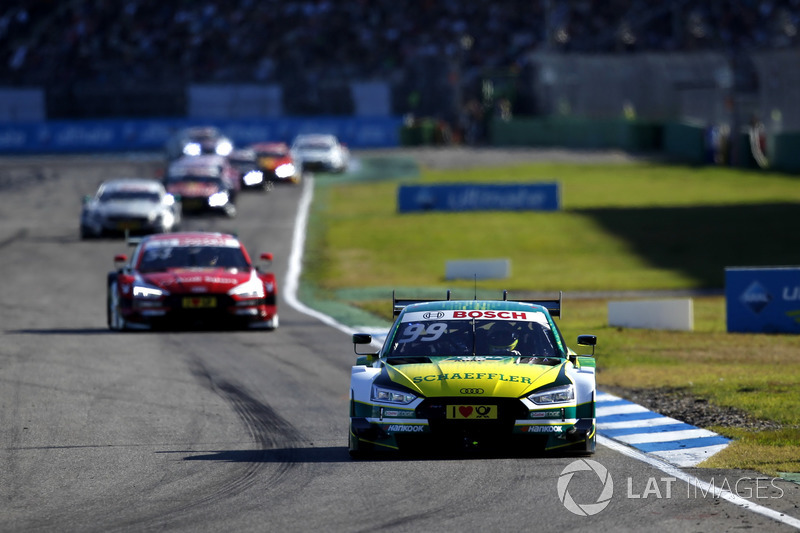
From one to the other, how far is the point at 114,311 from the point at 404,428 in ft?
34.6

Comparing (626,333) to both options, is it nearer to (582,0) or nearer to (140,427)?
(140,427)

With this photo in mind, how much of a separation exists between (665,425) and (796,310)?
829cm

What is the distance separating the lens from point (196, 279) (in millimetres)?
19047

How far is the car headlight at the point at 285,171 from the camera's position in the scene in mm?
50594

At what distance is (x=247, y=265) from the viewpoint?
20172 millimetres

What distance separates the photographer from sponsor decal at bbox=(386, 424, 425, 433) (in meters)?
9.69

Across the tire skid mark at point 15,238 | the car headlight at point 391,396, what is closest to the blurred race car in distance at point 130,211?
the tire skid mark at point 15,238

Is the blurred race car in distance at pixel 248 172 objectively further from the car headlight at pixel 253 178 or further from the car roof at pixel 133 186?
the car roof at pixel 133 186

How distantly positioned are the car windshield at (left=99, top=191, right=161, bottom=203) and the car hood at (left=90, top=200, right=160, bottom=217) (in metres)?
0.21

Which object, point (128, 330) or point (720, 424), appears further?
point (128, 330)

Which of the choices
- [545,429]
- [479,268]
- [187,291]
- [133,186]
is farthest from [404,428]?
[133,186]

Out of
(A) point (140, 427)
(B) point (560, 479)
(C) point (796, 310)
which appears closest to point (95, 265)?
(C) point (796, 310)

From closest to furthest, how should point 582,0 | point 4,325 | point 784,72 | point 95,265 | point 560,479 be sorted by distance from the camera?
point 560,479
point 4,325
point 95,265
point 784,72
point 582,0

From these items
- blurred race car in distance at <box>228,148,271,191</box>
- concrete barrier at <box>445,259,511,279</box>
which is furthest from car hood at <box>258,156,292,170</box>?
concrete barrier at <box>445,259,511,279</box>
